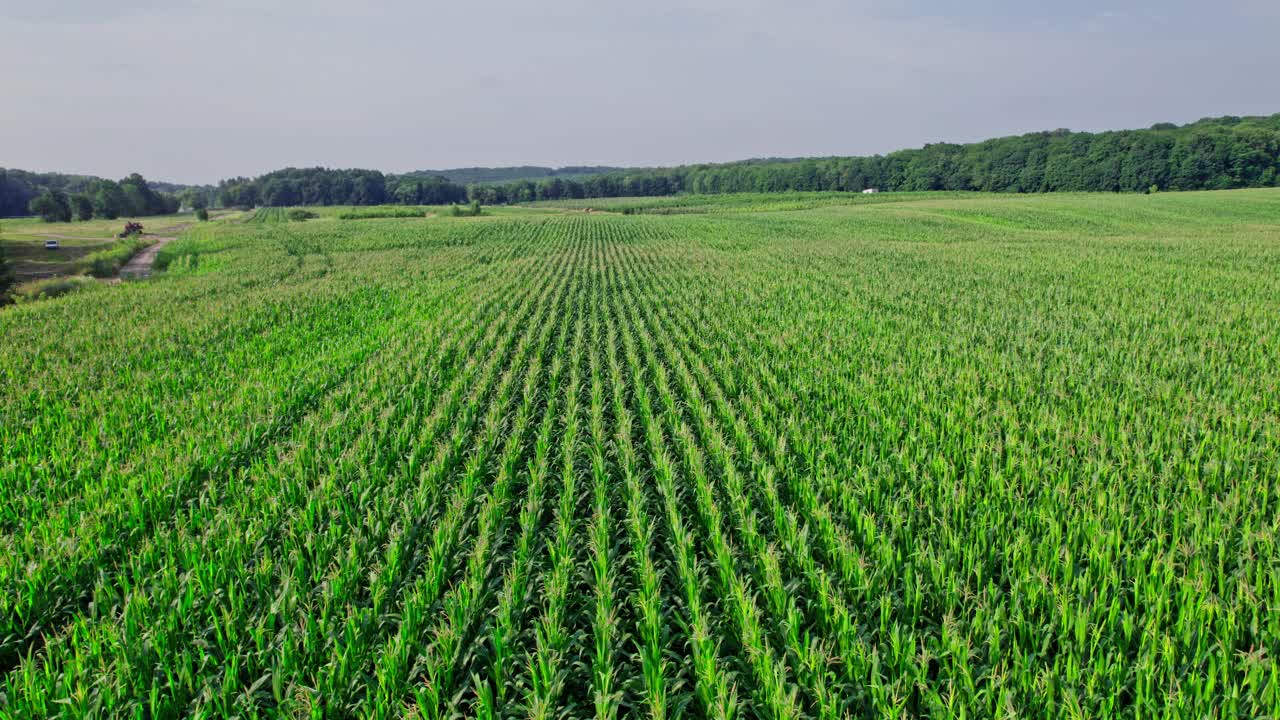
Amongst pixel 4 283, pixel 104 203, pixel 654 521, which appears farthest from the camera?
pixel 104 203

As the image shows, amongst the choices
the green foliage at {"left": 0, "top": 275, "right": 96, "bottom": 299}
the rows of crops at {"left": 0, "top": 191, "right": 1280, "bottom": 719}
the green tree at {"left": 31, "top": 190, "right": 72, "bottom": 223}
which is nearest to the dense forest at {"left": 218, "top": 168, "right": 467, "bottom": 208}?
the green tree at {"left": 31, "top": 190, "right": 72, "bottom": 223}

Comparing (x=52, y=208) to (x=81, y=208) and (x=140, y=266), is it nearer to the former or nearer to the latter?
(x=81, y=208)

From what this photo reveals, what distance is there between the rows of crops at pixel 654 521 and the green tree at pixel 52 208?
103035 millimetres

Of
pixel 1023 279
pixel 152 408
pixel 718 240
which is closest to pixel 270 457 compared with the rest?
pixel 152 408

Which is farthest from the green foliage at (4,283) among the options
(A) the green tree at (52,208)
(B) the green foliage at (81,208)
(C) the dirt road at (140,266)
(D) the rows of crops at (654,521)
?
(B) the green foliage at (81,208)

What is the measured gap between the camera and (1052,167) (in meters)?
95.1

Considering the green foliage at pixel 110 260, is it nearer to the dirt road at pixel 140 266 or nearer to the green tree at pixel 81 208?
the dirt road at pixel 140 266

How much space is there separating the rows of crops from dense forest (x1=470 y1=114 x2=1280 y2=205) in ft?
313

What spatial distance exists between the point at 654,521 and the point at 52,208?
117942mm

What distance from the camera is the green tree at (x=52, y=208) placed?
3403 inches

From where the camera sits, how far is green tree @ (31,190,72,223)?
8644 centimetres

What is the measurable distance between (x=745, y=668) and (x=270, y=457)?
5.38 meters

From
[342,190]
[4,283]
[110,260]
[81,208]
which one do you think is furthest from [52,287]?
[342,190]

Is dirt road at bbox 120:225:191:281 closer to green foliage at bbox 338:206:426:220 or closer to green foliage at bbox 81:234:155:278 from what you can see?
green foliage at bbox 81:234:155:278
